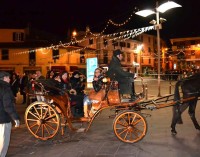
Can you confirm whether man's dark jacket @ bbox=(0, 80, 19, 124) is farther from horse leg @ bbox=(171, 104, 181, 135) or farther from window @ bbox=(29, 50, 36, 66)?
window @ bbox=(29, 50, 36, 66)

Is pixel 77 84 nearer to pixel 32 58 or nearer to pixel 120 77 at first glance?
pixel 120 77

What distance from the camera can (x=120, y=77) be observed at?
7.39 meters

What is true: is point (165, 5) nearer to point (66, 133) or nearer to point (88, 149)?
point (66, 133)

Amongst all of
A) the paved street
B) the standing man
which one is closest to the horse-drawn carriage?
the paved street

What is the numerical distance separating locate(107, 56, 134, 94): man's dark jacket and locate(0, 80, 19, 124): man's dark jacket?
2893 millimetres

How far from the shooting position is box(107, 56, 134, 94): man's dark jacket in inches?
286

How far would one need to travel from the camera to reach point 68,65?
1768 inches

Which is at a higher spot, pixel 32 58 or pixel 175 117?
pixel 32 58

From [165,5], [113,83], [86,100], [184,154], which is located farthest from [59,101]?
[165,5]

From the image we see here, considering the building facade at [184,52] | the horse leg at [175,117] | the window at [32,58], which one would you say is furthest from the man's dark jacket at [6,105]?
the building facade at [184,52]

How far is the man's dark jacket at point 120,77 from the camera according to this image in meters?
7.27

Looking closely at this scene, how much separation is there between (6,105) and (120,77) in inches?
124

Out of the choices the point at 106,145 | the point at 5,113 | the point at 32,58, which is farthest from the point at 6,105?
the point at 32,58

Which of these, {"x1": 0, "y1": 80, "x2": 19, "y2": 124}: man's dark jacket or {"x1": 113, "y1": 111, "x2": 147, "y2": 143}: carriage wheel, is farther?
{"x1": 113, "y1": 111, "x2": 147, "y2": 143}: carriage wheel
